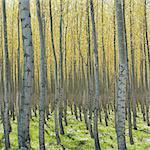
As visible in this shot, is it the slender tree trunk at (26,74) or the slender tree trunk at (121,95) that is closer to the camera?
the slender tree trunk at (26,74)

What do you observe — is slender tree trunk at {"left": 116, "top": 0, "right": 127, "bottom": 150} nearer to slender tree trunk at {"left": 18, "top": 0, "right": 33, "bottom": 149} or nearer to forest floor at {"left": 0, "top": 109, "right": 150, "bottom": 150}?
slender tree trunk at {"left": 18, "top": 0, "right": 33, "bottom": 149}

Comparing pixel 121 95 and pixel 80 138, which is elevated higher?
pixel 121 95

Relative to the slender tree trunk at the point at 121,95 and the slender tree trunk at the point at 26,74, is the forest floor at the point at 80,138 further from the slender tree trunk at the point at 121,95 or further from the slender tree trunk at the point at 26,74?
the slender tree trunk at the point at 26,74

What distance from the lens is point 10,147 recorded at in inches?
522

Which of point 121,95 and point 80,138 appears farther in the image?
point 80,138

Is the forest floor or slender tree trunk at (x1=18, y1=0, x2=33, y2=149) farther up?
slender tree trunk at (x1=18, y1=0, x2=33, y2=149)

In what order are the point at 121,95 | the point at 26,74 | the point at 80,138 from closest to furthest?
the point at 26,74 < the point at 121,95 < the point at 80,138

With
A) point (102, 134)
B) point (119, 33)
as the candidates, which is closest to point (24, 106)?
point (119, 33)

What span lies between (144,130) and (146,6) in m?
6.36

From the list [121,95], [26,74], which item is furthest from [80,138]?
[26,74]

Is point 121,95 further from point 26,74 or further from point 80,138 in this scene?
point 80,138

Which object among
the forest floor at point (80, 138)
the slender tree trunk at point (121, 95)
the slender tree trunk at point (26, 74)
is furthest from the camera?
the forest floor at point (80, 138)

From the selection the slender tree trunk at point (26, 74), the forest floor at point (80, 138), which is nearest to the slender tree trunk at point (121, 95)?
the slender tree trunk at point (26, 74)

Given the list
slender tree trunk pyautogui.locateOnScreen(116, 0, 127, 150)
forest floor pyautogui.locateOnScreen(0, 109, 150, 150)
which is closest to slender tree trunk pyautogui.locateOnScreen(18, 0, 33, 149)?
slender tree trunk pyautogui.locateOnScreen(116, 0, 127, 150)
